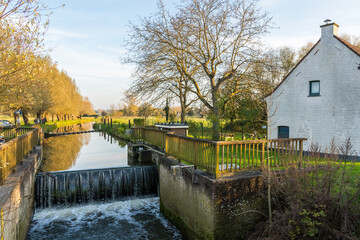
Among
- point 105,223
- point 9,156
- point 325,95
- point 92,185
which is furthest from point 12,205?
point 325,95

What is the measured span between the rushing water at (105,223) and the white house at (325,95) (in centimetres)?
735

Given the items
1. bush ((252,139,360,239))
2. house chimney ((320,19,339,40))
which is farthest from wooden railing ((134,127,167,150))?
house chimney ((320,19,339,40))

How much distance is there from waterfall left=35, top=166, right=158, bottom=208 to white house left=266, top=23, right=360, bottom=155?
722 centimetres

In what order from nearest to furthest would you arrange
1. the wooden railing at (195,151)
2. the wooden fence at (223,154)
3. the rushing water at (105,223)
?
the wooden fence at (223,154) < the wooden railing at (195,151) < the rushing water at (105,223)

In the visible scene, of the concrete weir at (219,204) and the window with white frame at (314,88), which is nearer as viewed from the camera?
the concrete weir at (219,204)

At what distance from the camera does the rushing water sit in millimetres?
8859

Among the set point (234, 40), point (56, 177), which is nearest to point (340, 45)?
point (234, 40)

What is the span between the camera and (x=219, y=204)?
6828 millimetres

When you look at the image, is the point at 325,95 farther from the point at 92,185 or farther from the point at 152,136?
the point at 92,185

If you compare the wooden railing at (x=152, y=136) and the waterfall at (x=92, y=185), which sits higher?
the wooden railing at (x=152, y=136)

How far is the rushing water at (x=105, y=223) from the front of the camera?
8.86 meters

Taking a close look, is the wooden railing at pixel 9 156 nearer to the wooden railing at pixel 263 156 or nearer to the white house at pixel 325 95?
the wooden railing at pixel 263 156

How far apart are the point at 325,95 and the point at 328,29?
350cm

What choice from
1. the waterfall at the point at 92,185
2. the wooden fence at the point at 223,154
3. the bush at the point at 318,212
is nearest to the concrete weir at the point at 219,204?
the wooden fence at the point at 223,154
